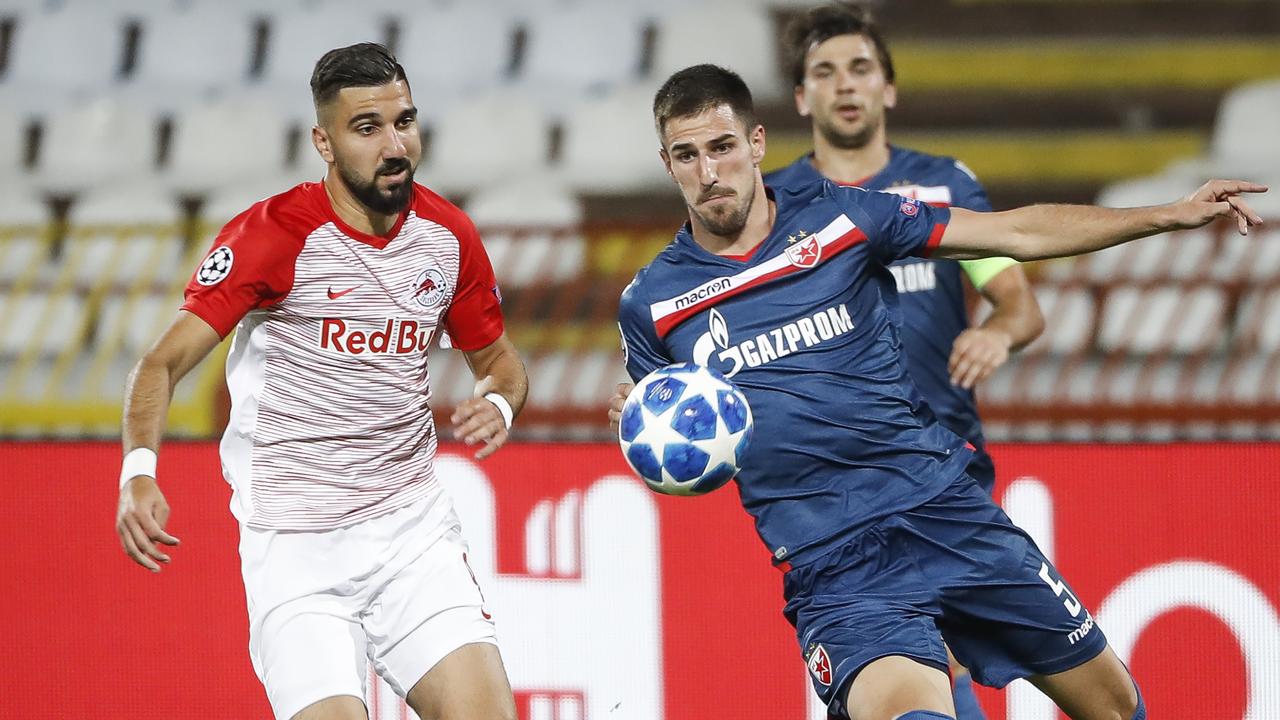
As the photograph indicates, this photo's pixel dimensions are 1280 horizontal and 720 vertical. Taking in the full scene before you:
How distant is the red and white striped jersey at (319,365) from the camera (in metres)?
3.56

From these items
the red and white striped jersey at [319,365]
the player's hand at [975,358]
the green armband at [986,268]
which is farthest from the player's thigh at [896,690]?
the green armband at [986,268]

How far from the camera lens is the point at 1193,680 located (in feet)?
15.5

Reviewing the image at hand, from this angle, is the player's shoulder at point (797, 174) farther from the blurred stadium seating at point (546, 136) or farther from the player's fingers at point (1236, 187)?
the blurred stadium seating at point (546, 136)

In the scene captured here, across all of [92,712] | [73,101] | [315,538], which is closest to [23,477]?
[92,712]

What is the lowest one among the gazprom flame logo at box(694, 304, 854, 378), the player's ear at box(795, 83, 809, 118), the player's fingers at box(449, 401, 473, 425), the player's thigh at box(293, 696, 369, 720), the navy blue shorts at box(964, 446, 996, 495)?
the player's thigh at box(293, 696, 369, 720)

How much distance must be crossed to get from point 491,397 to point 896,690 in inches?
48.5

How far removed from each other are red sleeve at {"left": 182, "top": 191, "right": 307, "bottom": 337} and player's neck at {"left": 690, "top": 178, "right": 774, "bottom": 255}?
0.98 metres

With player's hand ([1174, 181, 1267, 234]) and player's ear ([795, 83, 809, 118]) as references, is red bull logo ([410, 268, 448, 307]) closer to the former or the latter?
player's ear ([795, 83, 809, 118])

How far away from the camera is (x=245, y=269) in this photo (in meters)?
3.45

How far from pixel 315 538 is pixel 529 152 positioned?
547 cm

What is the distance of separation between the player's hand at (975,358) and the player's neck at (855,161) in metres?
0.76

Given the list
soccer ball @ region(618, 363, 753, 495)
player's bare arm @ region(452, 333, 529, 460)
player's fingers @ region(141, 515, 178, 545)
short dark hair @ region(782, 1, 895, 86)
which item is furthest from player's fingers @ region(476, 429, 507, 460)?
short dark hair @ region(782, 1, 895, 86)

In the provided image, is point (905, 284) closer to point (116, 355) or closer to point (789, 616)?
point (789, 616)

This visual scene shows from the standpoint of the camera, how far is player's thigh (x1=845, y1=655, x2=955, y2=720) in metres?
3.20
